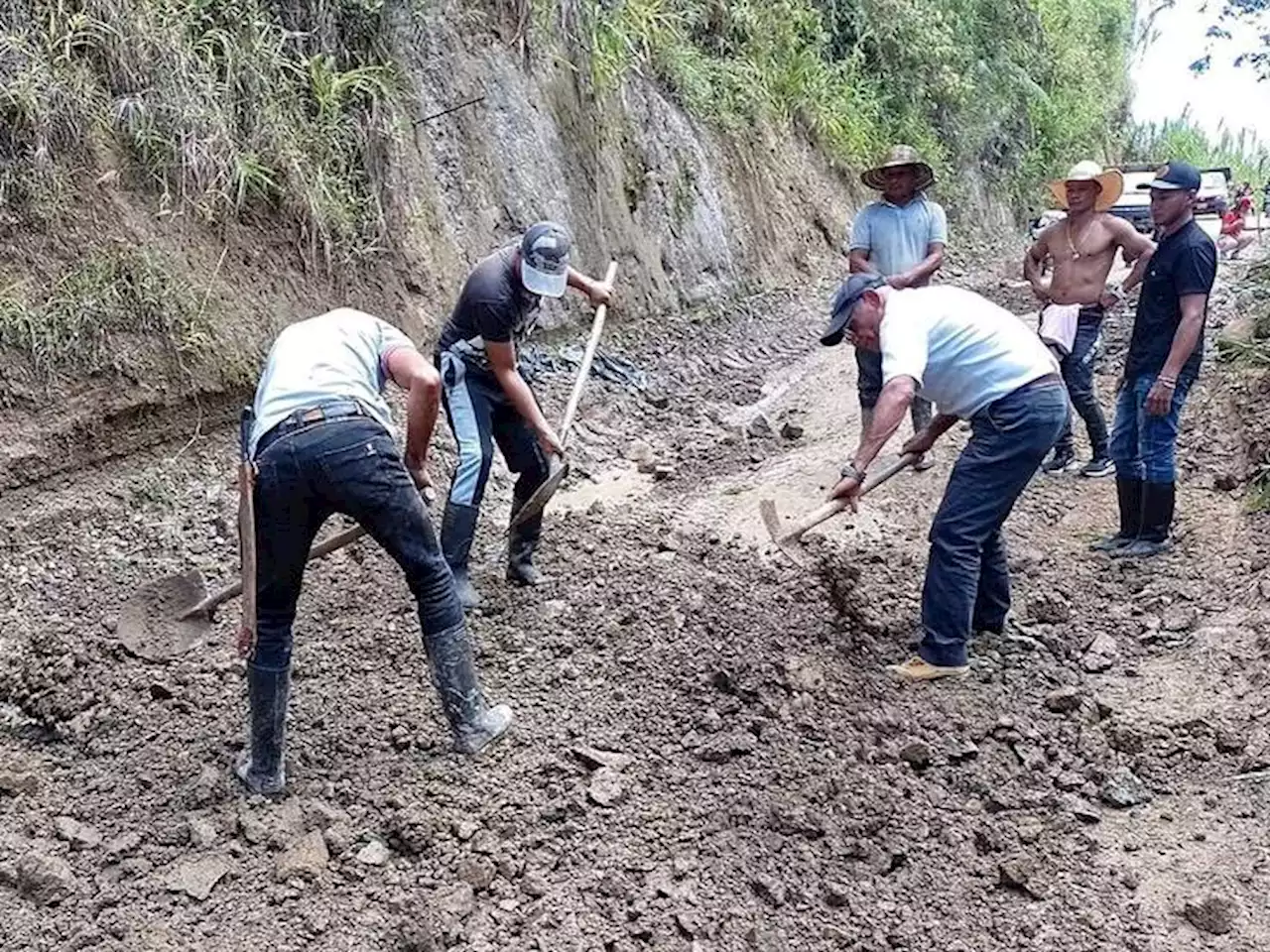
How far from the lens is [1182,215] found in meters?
4.86

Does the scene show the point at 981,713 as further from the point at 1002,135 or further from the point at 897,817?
the point at 1002,135

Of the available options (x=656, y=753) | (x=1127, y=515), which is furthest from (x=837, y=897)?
(x=1127, y=515)

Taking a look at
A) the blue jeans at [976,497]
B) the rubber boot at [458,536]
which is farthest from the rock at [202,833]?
the blue jeans at [976,497]

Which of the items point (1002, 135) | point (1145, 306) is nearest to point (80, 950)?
point (1145, 306)

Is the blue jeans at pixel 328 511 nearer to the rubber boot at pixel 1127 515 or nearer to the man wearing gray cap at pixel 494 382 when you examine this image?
the man wearing gray cap at pixel 494 382

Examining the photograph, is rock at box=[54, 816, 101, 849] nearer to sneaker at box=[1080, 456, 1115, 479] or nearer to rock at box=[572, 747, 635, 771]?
rock at box=[572, 747, 635, 771]

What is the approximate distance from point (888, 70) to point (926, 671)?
11410 mm

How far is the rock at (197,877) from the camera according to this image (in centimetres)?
311

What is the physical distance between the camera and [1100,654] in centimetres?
425

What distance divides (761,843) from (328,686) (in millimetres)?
1694

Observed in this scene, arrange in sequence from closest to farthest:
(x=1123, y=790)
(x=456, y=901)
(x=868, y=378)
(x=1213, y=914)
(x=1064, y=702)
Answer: (x=1213, y=914) → (x=456, y=901) → (x=1123, y=790) → (x=1064, y=702) → (x=868, y=378)

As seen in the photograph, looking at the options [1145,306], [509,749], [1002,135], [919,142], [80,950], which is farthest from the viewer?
A: [1002,135]

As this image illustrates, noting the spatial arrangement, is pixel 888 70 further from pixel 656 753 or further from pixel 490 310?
pixel 656 753

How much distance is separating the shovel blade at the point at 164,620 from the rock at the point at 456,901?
1784mm
